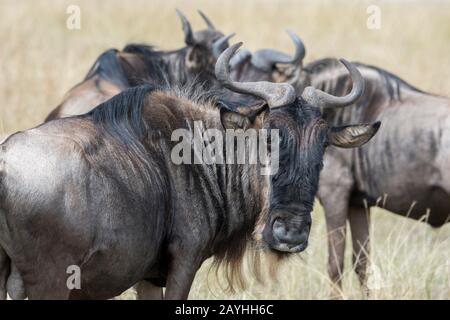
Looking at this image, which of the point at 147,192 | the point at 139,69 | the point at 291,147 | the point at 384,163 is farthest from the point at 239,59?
the point at 147,192

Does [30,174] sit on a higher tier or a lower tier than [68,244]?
higher

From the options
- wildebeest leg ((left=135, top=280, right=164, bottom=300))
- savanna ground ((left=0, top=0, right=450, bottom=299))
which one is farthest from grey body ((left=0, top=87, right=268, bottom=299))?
savanna ground ((left=0, top=0, right=450, bottom=299))

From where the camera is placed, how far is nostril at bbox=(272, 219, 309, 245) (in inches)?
191

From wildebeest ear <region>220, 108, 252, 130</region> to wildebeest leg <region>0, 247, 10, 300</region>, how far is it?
1401mm

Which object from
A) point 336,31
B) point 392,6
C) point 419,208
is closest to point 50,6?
point 336,31

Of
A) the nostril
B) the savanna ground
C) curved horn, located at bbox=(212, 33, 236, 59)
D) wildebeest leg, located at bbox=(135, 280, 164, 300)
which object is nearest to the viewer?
the nostril

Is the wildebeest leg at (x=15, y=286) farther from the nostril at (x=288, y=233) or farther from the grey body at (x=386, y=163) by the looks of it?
the grey body at (x=386, y=163)

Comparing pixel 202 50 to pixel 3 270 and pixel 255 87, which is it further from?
pixel 3 270

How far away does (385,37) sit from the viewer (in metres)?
16.6

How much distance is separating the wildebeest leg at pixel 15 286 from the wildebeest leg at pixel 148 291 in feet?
3.83

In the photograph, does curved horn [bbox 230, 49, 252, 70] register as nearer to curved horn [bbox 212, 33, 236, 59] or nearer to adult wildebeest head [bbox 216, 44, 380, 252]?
curved horn [bbox 212, 33, 236, 59]

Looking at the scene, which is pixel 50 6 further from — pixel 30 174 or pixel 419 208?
pixel 30 174

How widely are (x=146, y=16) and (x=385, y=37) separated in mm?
4004

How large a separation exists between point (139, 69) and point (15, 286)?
4.31 m
